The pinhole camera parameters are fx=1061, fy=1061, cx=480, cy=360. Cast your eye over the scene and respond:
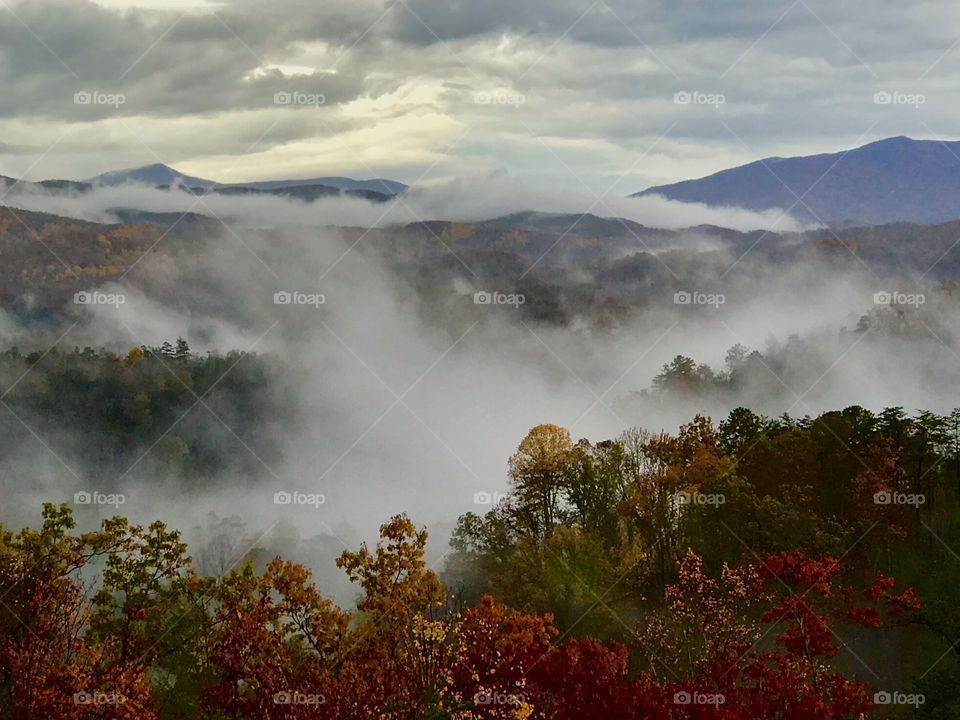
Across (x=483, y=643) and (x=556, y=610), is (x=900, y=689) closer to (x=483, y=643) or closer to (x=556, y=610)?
(x=556, y=610)

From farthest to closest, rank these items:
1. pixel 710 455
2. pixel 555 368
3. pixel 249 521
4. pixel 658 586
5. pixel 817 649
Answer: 1. pixel 555 368
2. pixel 249 521
3. pixel 710 455
4. pixel 658 586
5. pixel 817 649

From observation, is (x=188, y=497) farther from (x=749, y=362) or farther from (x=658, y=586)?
(x=658, y=586)

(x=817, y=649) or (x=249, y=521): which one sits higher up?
(x=249, y=521)

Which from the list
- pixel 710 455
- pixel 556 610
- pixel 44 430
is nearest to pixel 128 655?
pixel 556 610

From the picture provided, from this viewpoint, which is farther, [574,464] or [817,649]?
[574,464]

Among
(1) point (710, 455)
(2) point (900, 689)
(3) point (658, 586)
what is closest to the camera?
(2) point (900, 689)

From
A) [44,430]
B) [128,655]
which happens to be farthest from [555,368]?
[128,655]

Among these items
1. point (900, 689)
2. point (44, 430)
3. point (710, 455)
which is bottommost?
point (900, 689)
